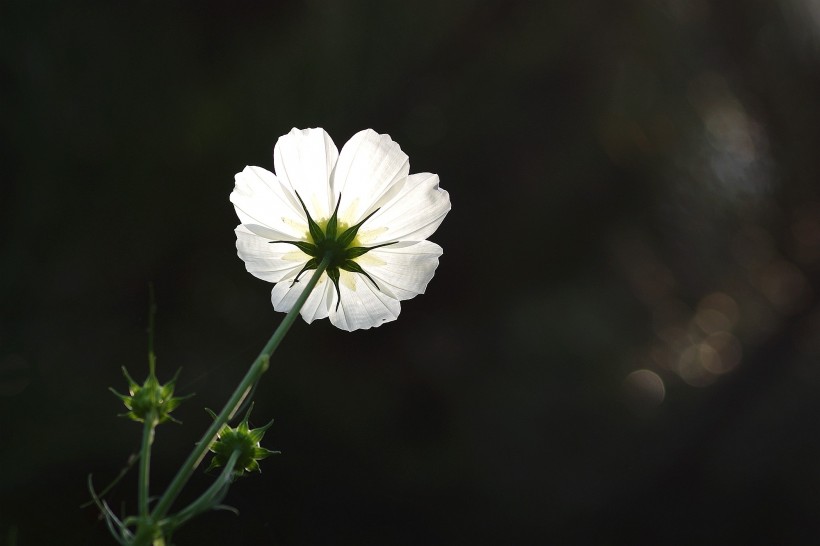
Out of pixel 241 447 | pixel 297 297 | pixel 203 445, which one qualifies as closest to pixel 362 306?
pixel 297 297

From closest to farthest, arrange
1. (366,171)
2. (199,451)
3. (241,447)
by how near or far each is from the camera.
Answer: (199,451)
(241,447)
(366,171)

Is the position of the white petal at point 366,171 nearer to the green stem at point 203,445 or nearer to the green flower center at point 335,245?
the green flower center at point 335,245

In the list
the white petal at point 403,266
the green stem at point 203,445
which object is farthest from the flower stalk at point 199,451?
the white petal at point 403,266

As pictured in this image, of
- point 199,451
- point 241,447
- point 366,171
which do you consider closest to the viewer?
point 199,451

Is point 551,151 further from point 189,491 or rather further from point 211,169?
point 189,491

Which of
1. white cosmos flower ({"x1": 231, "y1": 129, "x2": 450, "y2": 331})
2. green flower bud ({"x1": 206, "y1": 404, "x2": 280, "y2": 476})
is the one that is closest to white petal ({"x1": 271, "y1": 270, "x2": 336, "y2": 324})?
white cosmos flower ({"x1": 231, "y1": 129, "x2": 450, "y2": 331})

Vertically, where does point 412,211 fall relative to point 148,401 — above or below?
above

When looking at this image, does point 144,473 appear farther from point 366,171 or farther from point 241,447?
point 366,171
